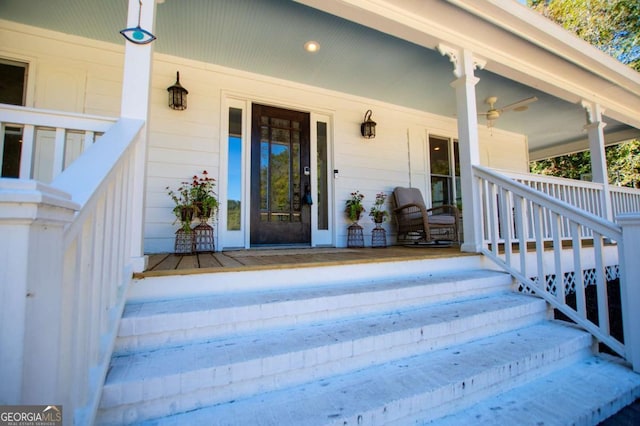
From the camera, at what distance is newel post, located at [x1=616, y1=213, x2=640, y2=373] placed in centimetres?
163

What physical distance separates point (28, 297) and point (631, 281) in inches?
104

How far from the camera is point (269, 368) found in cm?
118

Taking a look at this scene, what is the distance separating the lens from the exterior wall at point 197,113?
114 inches

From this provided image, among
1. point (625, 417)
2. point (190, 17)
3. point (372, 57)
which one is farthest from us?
point (372, 57)

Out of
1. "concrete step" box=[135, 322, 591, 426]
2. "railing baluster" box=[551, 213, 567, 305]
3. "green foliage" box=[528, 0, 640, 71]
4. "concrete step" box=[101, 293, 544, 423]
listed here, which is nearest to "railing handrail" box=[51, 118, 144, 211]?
"concrete step" box=[101, 293, 544, 423]

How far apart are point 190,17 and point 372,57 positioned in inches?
78.1

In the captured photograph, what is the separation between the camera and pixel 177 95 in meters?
3.19

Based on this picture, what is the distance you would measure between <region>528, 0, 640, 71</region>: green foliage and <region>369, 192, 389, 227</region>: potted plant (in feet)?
27.0

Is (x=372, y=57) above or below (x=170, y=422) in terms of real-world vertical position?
above

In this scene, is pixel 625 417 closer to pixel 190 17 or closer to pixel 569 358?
pixel 569 358

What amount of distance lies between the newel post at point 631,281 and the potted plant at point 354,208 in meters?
2.69

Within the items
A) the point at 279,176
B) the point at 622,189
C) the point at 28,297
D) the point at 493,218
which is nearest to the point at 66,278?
the point at 28,297

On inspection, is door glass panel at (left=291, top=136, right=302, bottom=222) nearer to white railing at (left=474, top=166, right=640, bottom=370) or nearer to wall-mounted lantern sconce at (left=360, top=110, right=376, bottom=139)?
wall-mounted lantern sconce at (left=360, top=110, right=376, bottom=139)

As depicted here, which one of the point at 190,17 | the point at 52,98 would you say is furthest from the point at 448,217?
the point at 52,98
